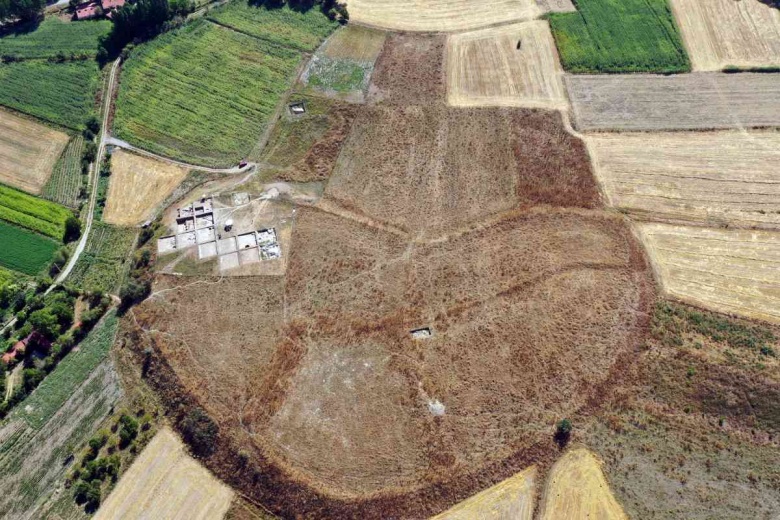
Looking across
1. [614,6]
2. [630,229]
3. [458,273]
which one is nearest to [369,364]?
[458,273]

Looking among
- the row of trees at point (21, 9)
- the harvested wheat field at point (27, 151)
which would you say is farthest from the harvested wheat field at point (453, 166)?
the row of trees at point (21, 9)

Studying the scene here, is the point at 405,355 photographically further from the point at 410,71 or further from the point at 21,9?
the point at 21,9

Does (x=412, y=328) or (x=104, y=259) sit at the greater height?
(x=104, y=259)

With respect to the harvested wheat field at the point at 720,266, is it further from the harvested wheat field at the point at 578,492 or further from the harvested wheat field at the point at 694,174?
the harvested wheat field at the point at 578,492

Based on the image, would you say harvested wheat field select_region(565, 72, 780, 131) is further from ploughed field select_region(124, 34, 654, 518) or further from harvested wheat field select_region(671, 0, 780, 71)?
ploughed field select_region(124, 34, 654, 518)

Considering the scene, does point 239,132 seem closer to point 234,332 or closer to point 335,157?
point 335,157

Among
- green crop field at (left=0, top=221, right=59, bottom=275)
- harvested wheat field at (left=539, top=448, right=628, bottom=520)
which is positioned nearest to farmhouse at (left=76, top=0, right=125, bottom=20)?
green crop field at (left=0, top=221, right=59, bottom=275)

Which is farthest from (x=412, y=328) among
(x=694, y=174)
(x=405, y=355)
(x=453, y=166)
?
(x=694, y=174)
